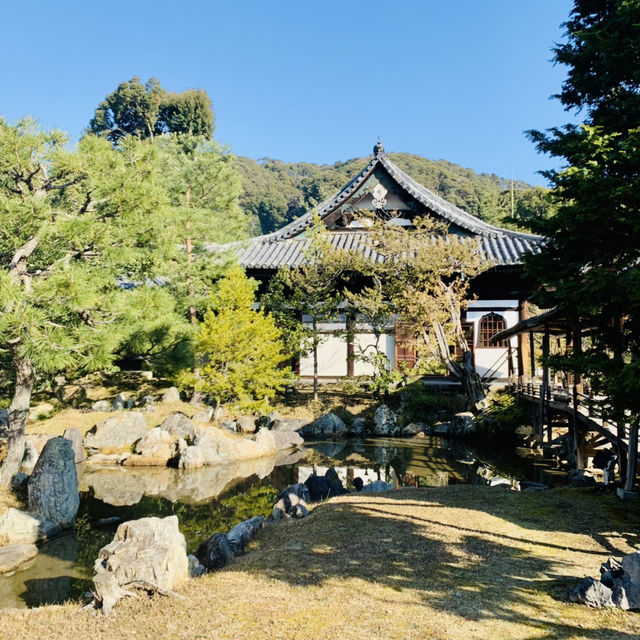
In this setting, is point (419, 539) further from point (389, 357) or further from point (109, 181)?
point (389, 357)

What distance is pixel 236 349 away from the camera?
53.1 ft

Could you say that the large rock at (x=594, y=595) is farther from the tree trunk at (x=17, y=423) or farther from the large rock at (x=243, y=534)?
the tree trunk at (x=17, y=423)

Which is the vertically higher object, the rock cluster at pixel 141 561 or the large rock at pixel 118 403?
the large rock at pixel 118 403

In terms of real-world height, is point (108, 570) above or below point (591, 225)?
below

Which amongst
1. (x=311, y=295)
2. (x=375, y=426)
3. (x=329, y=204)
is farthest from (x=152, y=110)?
(x=375, y=426)

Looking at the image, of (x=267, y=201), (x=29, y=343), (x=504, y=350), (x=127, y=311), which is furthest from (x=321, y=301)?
(x=267, y=201)

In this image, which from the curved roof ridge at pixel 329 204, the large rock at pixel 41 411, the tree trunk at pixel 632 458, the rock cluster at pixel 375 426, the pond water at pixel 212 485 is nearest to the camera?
the pond water at pixel 212 485

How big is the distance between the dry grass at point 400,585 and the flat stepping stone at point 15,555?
7.32ft

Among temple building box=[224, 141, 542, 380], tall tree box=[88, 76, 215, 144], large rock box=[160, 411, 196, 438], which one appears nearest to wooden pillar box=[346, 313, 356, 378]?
temple building box=[224, 141, 542, 380]

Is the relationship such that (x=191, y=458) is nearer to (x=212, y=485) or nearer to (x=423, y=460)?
(x=212, y=485)

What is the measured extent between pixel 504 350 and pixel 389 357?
4417 millimetres

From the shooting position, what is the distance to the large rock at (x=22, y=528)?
7984 millimetres

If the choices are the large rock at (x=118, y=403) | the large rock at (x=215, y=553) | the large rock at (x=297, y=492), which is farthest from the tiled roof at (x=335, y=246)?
the large rock at (x=215, y=553)

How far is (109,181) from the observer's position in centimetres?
959
